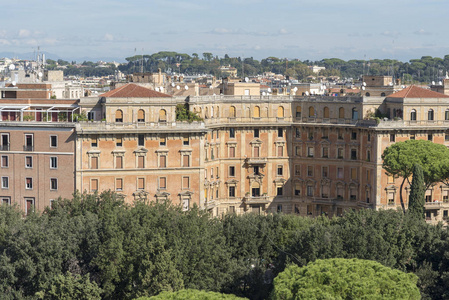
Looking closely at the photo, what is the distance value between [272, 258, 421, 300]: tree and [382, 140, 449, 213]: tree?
1207 inches

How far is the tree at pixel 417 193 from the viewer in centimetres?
8381

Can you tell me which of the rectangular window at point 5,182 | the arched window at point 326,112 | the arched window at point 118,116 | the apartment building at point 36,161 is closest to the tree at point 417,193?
the arched window at point 326,112

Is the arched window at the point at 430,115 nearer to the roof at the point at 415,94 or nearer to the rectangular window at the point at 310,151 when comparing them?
the roof at the point at 415,94

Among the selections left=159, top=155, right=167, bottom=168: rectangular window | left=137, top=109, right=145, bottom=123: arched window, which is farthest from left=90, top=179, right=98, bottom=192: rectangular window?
left=137, top=109, right=145, bottom=123: arched window

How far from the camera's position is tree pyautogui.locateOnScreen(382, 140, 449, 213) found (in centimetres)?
8825

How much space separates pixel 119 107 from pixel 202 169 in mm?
8732

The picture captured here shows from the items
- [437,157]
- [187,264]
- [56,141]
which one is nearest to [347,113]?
[437,157]

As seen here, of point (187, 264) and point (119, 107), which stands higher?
point (119, 107)

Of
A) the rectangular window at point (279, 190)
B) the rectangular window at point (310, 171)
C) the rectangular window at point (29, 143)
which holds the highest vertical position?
the rectangular window at point (29, 143)

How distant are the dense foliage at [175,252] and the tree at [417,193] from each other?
447 inches

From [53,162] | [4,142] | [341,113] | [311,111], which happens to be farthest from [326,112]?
[4,142]

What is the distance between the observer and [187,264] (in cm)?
6606

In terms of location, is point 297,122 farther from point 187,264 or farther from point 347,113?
point 187,264

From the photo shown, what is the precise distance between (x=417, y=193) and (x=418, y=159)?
5.16 m
